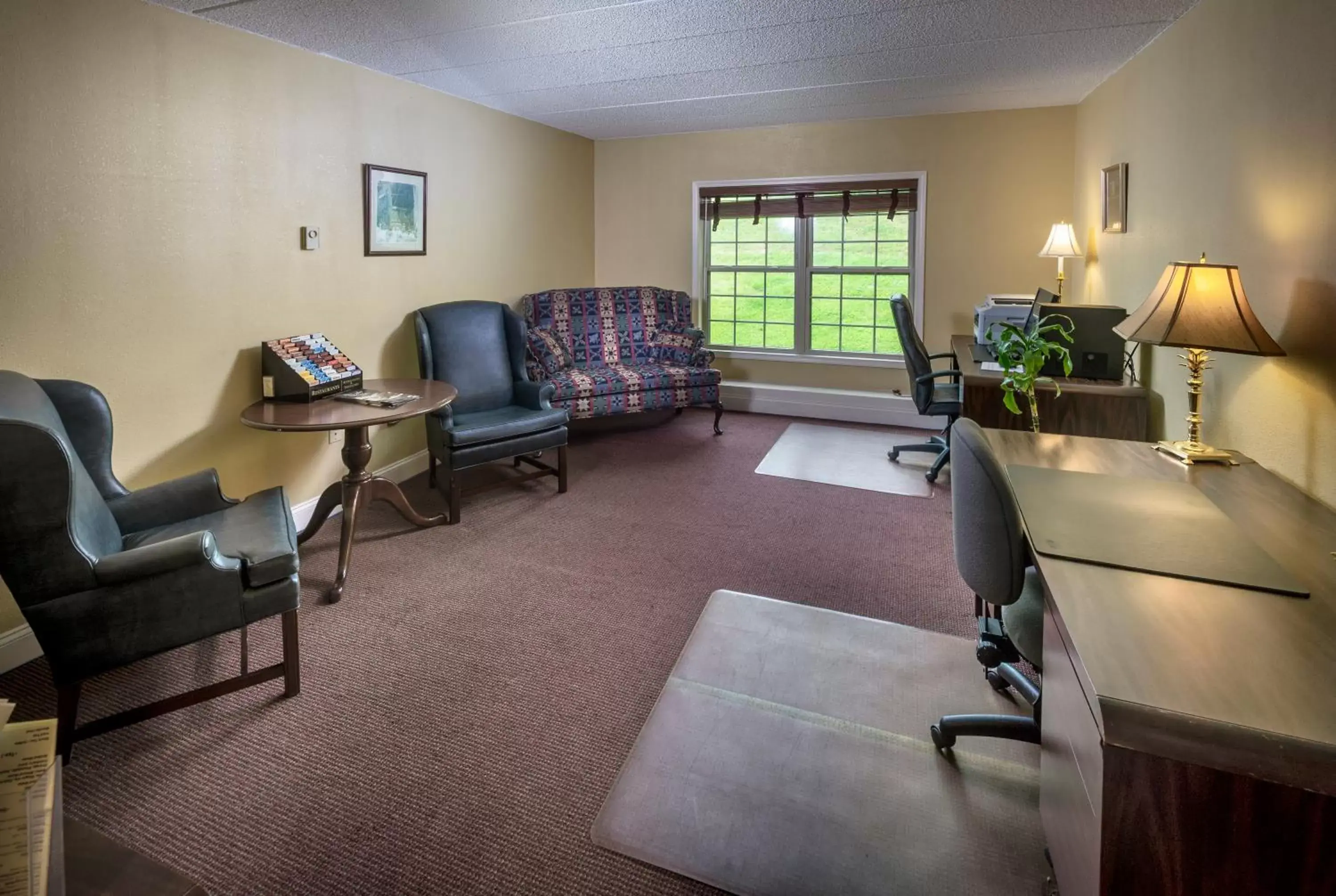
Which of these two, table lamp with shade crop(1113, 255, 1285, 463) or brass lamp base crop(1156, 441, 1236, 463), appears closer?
table lamp with shade crop(1113, 255, 1285, 463)

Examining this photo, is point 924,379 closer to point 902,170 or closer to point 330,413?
point 902,170

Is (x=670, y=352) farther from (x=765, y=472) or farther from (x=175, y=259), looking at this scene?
(x=175, y=259)

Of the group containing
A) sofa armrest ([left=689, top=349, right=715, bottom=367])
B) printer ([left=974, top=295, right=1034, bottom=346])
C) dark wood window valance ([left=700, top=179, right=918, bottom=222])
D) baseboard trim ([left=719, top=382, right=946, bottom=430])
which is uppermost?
dark wood window valance ([left=700, top=179, right=918, bottom=222])

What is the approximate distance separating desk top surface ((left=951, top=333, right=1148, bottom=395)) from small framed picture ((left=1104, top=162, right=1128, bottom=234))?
3.05ft

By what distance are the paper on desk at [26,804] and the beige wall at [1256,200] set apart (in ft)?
8.34

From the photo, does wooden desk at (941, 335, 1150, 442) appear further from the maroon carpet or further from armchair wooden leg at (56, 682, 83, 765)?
armchair wooden leg at (56, 682, 83, 765)

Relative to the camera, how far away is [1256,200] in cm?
220

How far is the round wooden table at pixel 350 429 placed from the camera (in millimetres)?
A: 2852

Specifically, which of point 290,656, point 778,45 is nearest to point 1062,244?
point 778,45

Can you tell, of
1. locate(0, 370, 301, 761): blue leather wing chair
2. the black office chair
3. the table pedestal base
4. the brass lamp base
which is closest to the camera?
locate(0, 370, 301, 761): blue leather wing chair

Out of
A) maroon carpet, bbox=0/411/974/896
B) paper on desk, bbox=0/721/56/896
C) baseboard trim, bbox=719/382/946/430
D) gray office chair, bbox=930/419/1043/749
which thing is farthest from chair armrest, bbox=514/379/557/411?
paper on desk, bbox=0/721/56/896

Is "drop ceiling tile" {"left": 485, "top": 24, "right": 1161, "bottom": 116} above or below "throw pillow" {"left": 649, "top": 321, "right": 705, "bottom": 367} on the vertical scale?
above

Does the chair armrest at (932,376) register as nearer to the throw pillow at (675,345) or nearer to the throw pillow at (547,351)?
the throw pillow at (675,345)

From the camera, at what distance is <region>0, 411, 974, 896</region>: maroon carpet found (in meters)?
1.64
